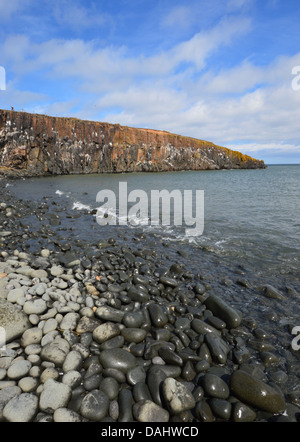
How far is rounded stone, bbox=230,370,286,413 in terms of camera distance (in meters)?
3.36

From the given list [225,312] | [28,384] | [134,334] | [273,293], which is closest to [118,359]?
[134,334]

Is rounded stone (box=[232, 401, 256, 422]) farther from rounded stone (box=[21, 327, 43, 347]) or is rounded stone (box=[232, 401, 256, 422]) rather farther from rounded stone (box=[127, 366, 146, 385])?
rounded stone (box=[21, 327, 43, 347])

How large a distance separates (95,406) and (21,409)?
1.07m

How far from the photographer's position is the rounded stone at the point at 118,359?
4.04 m

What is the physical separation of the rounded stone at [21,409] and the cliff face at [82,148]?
171ft

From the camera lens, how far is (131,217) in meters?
16.0

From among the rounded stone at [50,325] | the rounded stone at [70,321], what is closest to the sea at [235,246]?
the rounded stone at [70,321]

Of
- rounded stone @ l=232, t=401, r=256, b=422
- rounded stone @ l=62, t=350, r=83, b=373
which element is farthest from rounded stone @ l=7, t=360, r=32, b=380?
rounded stone @ l=232, t=401, r=256, b=422

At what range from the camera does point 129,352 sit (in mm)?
4395

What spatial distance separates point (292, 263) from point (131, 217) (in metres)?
10.4

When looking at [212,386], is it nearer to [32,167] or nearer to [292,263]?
[292,263]

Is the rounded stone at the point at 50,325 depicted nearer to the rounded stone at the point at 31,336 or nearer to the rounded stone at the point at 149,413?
the rounded stone at the point at 31,336

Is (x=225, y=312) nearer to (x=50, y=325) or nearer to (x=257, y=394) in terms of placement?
A: (x=257, y=394)

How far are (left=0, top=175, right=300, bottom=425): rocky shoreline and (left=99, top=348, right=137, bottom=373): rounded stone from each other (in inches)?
0.7
